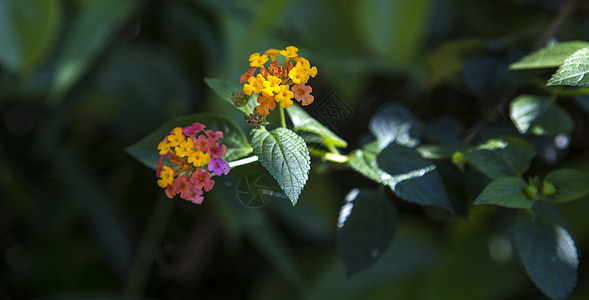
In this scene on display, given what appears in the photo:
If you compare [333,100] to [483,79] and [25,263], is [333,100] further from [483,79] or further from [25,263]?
[25,263]

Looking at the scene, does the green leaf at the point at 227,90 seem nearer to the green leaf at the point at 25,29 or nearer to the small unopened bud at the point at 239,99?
the small unopened bud at the point at 239,99

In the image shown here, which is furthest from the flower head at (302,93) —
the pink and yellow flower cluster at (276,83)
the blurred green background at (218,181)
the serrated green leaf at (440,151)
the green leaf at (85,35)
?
the green leaf at (85,35)

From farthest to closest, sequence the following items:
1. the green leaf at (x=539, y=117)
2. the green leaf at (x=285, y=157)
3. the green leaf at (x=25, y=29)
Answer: the green leaf at (x=25, y=29) < the green leaf at (x=539, y=117) < the green leaf at (x=285, y=157)

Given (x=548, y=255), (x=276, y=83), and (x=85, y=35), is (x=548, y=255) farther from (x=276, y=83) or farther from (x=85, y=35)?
(x=85, y=35)

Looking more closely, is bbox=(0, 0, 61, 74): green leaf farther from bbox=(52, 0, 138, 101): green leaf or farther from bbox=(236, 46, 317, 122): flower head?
bbox=(236, 46, 317, 122): flower head

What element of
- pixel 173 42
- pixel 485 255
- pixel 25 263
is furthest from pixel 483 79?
pixel 25 263

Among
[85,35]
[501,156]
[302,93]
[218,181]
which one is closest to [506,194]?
[501,156]
